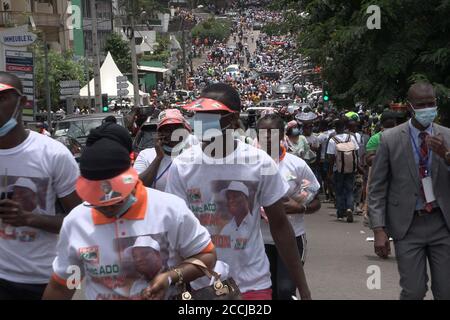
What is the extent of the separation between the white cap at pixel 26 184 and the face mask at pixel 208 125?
943 millimetres

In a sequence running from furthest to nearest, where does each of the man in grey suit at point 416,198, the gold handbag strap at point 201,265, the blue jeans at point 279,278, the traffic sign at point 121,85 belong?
the traffic sign at point 121,85 < the blue jeans at point 279,278 < the man in grey suit at point 416,198 < the gold handbag strap at point 201,265

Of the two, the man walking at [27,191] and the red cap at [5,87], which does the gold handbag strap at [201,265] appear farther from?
the red cap at [5,87]

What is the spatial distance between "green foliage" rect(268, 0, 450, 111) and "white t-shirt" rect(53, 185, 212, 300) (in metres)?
13.5

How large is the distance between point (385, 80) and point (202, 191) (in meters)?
14.0

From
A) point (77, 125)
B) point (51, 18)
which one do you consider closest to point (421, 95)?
point (77, 125)

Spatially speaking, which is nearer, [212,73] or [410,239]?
[410,239]

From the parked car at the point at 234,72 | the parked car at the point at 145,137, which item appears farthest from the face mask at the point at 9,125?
the parked car at the point at 234,72

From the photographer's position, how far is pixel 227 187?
4.97 m

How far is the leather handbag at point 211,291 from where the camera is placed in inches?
151

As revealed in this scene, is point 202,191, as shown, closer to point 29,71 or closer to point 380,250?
point 380,250

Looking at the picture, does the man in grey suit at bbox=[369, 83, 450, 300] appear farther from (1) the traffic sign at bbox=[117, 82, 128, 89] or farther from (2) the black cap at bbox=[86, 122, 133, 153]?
(1) the traffic sign at bbox=[117, 82, 128, 89]

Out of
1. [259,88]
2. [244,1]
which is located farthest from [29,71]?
[244,1]

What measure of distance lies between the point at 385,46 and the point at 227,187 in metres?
13.8

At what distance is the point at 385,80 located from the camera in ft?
60.5
